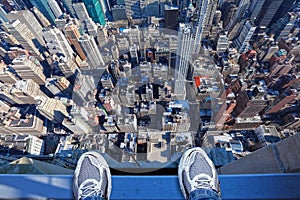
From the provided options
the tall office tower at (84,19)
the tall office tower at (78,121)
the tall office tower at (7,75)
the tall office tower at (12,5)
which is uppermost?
the tall office tower at (12,5)

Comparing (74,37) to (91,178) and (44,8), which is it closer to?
(44,8)

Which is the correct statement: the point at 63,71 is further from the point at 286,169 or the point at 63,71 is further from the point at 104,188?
the point at 286,169

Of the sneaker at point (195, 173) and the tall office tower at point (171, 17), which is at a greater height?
the sneaker at point (195, 173)

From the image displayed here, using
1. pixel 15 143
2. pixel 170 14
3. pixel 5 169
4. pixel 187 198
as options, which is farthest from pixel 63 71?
pixel 187 198

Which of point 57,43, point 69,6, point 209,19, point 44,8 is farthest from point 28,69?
point 209,19

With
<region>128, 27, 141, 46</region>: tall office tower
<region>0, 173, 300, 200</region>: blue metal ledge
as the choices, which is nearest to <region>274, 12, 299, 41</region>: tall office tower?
<region>128, 27, 141, 46</region>: tall office tower

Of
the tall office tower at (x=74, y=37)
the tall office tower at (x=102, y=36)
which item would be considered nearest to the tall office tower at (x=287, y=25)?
the tall office tower at (x=102, y=36)

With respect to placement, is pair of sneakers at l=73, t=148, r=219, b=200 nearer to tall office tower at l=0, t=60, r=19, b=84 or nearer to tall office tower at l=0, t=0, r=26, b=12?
tall office tower at l=0, t=60, r=19, b=84

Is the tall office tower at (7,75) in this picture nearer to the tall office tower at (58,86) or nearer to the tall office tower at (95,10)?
the tall office tower at (58,86)
